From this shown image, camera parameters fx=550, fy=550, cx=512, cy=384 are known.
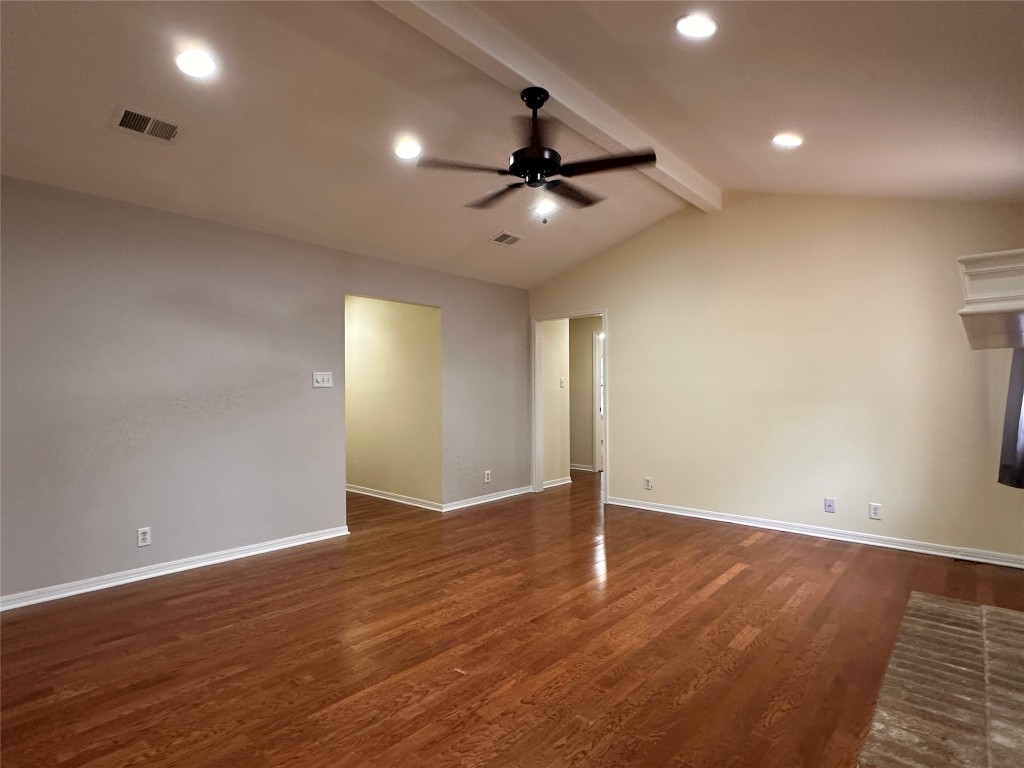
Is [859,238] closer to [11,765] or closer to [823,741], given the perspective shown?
[823,741]

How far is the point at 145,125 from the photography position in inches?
119

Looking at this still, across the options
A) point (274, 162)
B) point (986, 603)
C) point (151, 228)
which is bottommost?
point (986, 603)

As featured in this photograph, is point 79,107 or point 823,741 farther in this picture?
point 79,107

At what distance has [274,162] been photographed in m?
3.56

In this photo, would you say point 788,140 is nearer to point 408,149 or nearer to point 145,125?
point 408,149

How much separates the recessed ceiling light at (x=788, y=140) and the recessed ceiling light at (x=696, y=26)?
1289 mm

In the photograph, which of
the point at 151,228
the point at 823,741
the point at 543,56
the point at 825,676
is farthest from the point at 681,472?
the point at 151,228

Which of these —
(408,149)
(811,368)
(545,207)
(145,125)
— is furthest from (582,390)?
(145,125)

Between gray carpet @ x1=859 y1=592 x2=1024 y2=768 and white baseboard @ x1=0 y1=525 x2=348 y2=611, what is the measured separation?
4.02 meters

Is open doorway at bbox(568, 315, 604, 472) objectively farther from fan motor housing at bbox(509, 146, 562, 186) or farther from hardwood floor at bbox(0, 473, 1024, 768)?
fan motor housing at bbox(509, 146, 562, 186)

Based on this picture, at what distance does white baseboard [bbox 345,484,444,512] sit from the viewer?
588 centimetres

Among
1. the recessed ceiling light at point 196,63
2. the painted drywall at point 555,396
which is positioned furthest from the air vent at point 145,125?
the painted drywall at point 555,396

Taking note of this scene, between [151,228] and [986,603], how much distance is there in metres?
5.85

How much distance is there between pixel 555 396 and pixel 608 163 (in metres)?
4.51
